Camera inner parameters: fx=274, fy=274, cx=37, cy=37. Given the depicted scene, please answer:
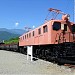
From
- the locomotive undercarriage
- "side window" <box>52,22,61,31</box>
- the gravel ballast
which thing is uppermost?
"side window" <box>52,22,61,31</box>

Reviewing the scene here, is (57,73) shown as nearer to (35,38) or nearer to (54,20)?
(54,20)

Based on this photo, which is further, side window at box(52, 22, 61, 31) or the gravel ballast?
side window at box(52, 22, 61, 31)

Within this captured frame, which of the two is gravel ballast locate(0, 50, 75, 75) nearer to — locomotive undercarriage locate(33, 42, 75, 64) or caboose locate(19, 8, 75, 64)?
locomotive undercarriage locate(33, 42, 75, 64)

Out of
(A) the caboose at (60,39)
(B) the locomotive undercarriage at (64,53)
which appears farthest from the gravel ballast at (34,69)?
(A) the caboose at (60,39)

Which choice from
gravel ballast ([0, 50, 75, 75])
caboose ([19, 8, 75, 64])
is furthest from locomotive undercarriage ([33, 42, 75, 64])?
gravel ballast ([0, 50, 75, 75])

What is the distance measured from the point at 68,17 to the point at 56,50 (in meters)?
3.07

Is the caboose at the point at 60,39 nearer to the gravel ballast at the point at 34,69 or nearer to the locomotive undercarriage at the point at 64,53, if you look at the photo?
the locomotive undercarriage at the point at 64,53

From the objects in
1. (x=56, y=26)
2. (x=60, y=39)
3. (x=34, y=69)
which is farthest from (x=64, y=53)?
(x=34, y=69)

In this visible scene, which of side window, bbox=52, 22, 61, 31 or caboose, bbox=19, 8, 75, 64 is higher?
side window, bbox=52, 22, 61, 31

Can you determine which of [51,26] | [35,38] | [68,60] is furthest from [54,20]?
[35,38]

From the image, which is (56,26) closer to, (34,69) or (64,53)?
(64,53)

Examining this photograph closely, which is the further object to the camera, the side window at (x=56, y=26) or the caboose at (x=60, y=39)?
the side window at (x=56, y=26)

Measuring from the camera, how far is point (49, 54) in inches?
867

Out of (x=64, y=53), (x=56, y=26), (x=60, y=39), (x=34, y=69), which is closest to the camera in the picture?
(x=34, y=69)
